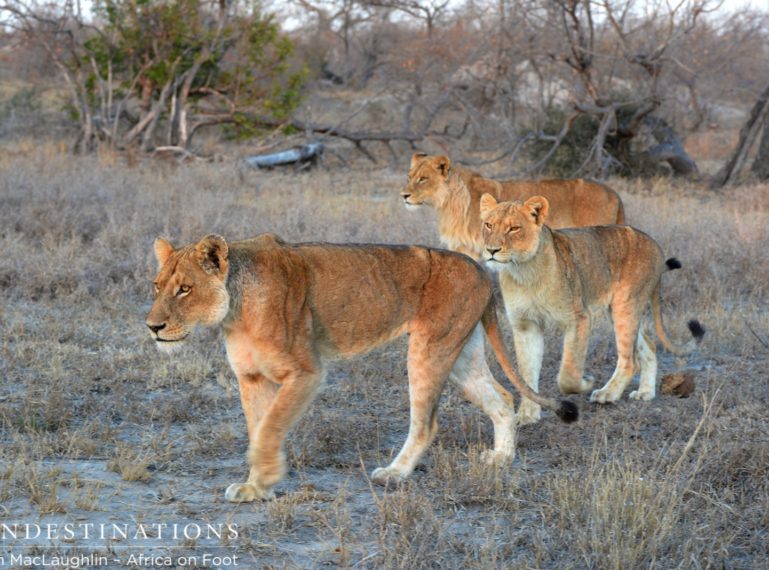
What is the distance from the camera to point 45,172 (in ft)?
35.6

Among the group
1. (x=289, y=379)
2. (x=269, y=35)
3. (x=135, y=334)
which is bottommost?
(x=135, y=334)

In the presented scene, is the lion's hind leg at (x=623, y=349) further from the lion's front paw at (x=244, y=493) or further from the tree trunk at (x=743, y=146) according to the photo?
the tree trunk at (x=743, y=146)

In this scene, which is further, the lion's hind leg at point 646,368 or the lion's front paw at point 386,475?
the lion's hind leg at point 646,368

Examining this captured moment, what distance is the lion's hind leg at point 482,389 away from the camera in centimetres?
425

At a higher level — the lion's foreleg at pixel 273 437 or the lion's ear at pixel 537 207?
the lion's ear at pixel 537 207

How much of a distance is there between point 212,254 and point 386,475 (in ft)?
3.65

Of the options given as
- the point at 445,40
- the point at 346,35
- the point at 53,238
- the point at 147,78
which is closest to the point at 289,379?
the point at 53,238

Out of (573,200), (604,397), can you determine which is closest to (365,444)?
(604,397)

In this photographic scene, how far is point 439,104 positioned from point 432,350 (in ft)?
38.1

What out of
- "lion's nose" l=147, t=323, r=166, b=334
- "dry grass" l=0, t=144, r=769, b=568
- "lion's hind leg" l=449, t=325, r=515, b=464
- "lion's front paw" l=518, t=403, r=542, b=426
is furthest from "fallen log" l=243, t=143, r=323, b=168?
"lion's nose" l=147, t=323, r=166, b=334

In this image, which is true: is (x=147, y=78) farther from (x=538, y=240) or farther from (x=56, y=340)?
(x=538, y=240)

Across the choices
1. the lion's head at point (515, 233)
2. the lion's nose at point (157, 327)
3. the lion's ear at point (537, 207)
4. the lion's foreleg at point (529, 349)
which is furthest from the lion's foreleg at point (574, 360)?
the lion's nose at point (157, 327)

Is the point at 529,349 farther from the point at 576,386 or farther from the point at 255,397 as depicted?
the point at 255,397

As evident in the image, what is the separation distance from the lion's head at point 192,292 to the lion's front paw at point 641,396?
2.71m
